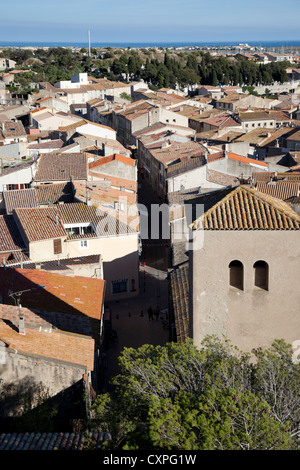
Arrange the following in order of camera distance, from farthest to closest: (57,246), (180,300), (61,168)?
(61,168) → (57,246) → (180,300)

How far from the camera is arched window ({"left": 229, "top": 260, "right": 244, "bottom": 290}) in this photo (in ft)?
45.8

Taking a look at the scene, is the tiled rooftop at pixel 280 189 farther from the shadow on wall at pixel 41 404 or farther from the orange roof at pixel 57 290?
the shadow on wall at pixel 41 404

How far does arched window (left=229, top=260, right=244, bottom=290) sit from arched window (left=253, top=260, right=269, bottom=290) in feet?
1.22

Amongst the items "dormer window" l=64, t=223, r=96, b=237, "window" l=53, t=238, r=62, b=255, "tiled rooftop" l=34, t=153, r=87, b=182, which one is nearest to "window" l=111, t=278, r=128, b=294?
"dormer window" l=64, t=223, r=96, b=237

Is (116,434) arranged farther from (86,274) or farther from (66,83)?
(66,83)

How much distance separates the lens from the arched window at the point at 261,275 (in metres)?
14.0

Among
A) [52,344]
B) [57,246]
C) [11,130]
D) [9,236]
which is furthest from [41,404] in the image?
[11,130]

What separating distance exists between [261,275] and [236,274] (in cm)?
61

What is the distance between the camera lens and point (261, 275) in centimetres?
1409

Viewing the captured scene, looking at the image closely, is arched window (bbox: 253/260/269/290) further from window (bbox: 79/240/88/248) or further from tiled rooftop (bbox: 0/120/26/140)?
tiled rooftop (bbox: 0/120/26/140)

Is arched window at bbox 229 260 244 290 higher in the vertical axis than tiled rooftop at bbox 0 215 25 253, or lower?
higher

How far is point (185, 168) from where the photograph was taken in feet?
143

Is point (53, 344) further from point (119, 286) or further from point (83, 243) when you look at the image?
point (119, 286)

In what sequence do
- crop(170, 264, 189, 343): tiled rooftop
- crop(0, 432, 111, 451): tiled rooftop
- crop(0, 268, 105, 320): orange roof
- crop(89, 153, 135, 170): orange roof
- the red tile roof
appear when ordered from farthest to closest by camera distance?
crop(89, 153, 135, 170): orange roof → crop(0, 268, 105, 320): orange roof → crop(170, 264, 189, 343): tiled rooftop → the red tile roof → crop(0, 432, 111, 451): tiled rooftop
